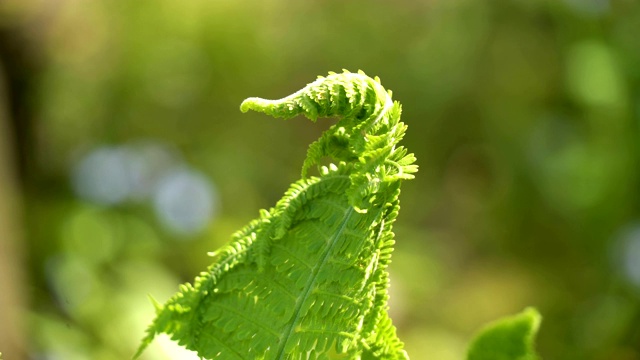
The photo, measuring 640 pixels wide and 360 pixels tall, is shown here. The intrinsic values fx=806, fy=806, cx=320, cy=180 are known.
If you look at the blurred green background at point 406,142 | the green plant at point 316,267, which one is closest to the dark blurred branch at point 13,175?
the blurred green background at point 406,142

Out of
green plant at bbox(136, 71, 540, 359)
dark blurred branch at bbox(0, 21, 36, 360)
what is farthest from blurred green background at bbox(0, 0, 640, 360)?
green plant at bbox(136, 71, 540, 359)

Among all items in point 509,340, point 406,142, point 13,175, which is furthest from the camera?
point 406,142

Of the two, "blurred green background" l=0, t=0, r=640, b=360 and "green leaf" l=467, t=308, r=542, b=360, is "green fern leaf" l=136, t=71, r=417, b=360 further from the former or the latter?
"blurred green background" l=0, t=0, r=640, b=360

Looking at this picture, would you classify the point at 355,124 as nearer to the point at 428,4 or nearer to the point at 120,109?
the point at 120,109

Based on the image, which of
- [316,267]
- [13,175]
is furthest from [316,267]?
[13,175]

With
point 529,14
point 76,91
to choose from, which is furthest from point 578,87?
point 76,91

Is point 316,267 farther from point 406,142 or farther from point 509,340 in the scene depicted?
point 406,142
